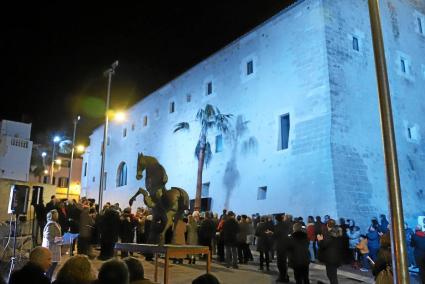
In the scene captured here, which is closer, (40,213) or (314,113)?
(40,213)

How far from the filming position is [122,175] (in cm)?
4203

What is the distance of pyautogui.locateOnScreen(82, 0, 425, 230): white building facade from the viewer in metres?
20.7

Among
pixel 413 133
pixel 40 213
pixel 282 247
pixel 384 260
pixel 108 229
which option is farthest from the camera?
pixel 413 133

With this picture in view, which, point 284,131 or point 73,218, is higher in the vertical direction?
point 284,131

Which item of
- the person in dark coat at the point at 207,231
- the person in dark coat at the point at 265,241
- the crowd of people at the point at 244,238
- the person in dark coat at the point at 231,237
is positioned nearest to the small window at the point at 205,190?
the crowd of people at the point at 244,238

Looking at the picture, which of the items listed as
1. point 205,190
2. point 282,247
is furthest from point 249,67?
point 282,247

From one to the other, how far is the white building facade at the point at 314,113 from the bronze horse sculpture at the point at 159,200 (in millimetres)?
11632

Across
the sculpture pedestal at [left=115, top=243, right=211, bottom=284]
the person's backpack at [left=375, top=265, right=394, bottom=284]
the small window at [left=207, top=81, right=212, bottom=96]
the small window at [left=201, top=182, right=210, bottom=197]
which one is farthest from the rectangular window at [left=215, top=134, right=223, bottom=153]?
the person's backpack at [left=375, top=265, right=394, bottom=284]

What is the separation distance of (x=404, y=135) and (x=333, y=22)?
7642 mm

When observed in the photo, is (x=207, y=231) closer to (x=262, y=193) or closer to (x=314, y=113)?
(x=262, y=193)

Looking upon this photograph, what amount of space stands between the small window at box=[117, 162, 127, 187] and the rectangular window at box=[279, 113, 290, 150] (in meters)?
21.5

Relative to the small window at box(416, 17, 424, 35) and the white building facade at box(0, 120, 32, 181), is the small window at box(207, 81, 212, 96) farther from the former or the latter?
the small window at box(416, 17, 424, 35)

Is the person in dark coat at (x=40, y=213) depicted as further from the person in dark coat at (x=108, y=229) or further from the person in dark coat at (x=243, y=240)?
the person in dark coat at (x=243, y=240)

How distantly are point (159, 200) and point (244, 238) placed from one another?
5.85 meters
